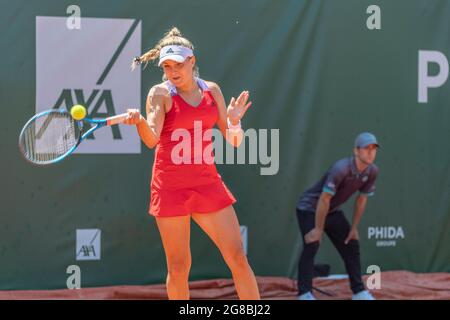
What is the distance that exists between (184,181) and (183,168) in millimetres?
63

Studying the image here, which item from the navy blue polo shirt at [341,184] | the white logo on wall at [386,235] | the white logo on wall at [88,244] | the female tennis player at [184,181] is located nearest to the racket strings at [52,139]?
the female tennis player at [184,181]

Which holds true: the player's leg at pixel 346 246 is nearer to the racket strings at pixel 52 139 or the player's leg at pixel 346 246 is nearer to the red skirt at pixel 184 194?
the red skirt at pixel 184 194

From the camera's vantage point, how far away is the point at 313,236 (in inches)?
207

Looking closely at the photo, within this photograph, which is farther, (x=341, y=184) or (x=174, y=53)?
(x=341, y=184)

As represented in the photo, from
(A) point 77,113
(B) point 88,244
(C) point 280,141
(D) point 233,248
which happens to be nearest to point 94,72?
(B) point 88,244

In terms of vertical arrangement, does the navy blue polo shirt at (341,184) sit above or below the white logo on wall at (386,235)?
above

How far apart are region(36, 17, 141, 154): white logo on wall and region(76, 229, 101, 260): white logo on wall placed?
1.68ft

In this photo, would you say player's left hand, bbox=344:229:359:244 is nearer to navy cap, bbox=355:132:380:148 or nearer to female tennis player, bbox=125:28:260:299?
navy cap, bbox=355:132:380:148

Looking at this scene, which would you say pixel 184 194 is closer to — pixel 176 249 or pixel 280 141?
pixel 176 249

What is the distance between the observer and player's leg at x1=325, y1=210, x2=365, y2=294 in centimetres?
530

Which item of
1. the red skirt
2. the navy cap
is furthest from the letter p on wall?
the red skirt

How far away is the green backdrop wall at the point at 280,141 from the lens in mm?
5270

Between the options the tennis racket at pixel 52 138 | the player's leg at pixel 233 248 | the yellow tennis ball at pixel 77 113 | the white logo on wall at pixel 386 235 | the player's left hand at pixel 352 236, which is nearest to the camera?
the yellow tennis ball at pixel 77 113

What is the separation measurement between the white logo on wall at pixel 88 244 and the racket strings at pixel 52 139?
120cm
